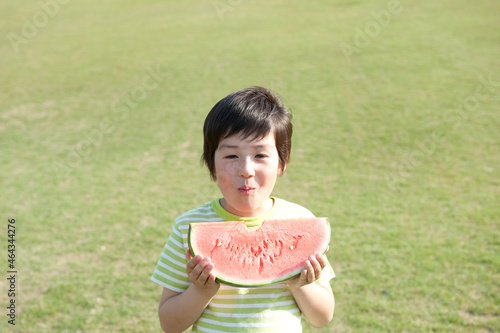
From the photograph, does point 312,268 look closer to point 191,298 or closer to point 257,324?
point 257,324

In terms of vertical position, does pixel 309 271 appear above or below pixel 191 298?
above

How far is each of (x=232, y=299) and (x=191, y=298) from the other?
0.47ft

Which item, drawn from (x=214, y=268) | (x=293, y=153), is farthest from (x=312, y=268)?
(x=293, y=153)

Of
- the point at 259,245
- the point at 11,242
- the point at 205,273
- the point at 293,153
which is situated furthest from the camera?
the point at 293,153

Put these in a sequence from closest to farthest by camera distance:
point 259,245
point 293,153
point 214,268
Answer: point 214,268
point 259,245
point 293,153

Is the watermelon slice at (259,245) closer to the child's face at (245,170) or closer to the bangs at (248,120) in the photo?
the child's face at (245,170)

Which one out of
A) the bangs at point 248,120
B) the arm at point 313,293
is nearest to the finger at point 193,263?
the arm at point 313,293

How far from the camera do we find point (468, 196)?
17.3 feet

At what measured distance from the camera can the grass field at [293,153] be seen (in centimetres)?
377

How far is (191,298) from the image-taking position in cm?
162

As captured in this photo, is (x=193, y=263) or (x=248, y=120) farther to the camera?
(x=248, y=120)

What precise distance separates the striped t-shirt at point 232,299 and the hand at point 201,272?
0.15 meters

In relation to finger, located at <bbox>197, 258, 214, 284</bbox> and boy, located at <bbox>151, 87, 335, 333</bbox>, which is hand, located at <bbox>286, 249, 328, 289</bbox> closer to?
boy, located at <bbox>151, 87, 335, 333</bbox>

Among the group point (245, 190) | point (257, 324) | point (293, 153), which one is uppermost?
point (245, 190)
